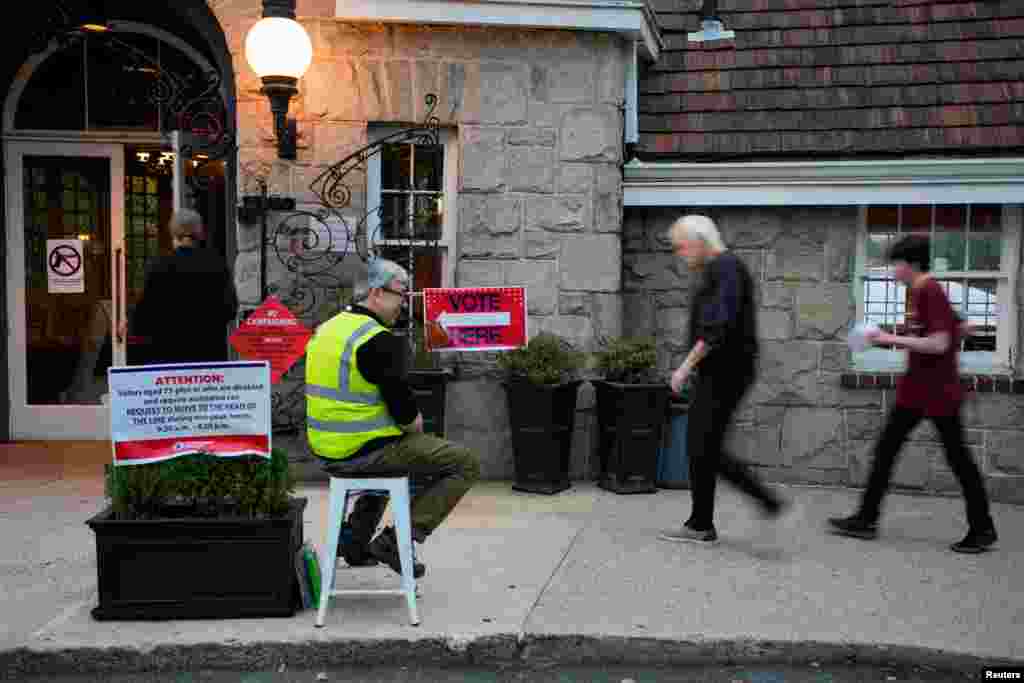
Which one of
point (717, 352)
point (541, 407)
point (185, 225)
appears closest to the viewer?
point (717, 352)

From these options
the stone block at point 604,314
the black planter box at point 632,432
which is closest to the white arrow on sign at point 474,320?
the stone block at point 604,314

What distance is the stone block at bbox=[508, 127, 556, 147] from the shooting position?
7910mm

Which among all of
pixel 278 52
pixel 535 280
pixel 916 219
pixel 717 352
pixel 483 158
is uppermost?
pixel 278 52

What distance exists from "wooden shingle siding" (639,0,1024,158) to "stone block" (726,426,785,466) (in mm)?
2105

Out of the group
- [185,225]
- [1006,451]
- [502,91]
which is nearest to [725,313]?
[502,91]

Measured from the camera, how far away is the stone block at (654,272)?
27.6ft

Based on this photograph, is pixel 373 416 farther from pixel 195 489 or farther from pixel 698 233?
pixel 698 233

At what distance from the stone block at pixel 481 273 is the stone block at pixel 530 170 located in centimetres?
59

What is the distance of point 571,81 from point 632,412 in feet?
8.16

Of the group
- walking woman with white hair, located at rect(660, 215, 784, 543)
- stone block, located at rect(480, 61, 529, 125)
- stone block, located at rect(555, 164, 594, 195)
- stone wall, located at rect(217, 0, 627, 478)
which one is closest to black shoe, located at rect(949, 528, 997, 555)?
walking woman with white hair, located at rect(660, 215, 784, 543)

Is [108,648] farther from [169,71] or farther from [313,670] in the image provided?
[169,71]

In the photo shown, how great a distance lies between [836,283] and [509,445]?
275 cm

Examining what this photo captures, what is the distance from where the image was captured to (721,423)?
5.88m

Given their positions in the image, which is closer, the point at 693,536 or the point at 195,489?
the point at 195,489
